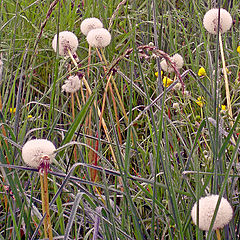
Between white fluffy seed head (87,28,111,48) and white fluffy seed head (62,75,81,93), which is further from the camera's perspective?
white fluffy seed head (62,75,81,93)

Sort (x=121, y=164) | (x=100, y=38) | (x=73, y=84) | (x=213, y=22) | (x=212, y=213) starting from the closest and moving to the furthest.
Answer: (x=212, y=213) → (x=121, y=164) → (x=213, y=22) → (x=100, y=38) → (x=73, y=84)

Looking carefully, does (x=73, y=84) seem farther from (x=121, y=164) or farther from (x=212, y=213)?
(x=212, y=213)

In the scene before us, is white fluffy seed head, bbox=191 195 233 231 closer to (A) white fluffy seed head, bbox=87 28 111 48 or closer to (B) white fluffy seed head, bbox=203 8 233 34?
(B) white fluffy seed head, bbox=203 8 233 34

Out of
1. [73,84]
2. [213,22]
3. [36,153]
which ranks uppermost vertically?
[213,22]

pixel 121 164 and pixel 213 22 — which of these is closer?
pixel 121 164

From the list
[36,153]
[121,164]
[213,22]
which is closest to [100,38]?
[213,22]

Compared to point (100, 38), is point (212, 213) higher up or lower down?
lower down

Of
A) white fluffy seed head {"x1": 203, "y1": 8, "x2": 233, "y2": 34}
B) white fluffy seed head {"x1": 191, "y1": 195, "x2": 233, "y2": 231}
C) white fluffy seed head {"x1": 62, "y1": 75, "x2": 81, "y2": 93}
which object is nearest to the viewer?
white fluffy seed head {"x1": 191, "y1": 195, "x2": 233, "y2": 231}

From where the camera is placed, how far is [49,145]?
71 cm

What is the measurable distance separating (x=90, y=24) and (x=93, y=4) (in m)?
0.77

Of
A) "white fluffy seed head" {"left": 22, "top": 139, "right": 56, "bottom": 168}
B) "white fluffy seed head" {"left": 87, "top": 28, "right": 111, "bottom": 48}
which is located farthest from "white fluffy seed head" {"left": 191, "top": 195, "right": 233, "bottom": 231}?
"white fluffy seed head" {"left": 87, "top": 28, "right": 111, "bottom": 48}

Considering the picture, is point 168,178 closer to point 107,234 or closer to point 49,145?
point 107,234

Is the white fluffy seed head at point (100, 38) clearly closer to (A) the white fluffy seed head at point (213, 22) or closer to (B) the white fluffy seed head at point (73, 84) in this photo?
Answer: (B) the white fluffy seed head at point (73, 84)

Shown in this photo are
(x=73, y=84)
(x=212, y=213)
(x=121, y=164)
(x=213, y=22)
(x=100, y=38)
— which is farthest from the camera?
(x=73, y=84)
